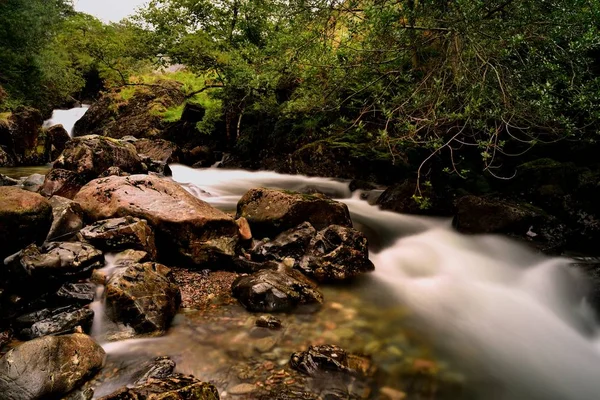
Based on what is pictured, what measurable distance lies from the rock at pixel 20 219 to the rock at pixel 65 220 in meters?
0.31

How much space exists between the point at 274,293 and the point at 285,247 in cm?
139

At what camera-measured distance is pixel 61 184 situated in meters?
7.07

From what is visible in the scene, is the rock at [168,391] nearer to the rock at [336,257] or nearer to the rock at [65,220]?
the rock at [336,257]

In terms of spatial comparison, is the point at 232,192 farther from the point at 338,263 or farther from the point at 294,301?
the point at 294,301

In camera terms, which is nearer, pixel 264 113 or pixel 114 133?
pixel 264 113

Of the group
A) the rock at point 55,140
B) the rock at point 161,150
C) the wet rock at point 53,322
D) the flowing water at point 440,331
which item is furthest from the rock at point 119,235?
the rock at point 55,140

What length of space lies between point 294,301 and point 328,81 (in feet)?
13.4

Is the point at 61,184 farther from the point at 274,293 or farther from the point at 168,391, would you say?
the point at 168,391

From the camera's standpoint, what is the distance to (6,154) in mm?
12805

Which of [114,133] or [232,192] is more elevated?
[114,133]

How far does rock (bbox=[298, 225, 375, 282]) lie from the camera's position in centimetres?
517

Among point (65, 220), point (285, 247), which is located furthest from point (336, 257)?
point (65, 220)

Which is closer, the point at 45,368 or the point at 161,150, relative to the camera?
the point at 45,368

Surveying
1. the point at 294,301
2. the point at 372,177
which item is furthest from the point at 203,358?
the point at 372,177
